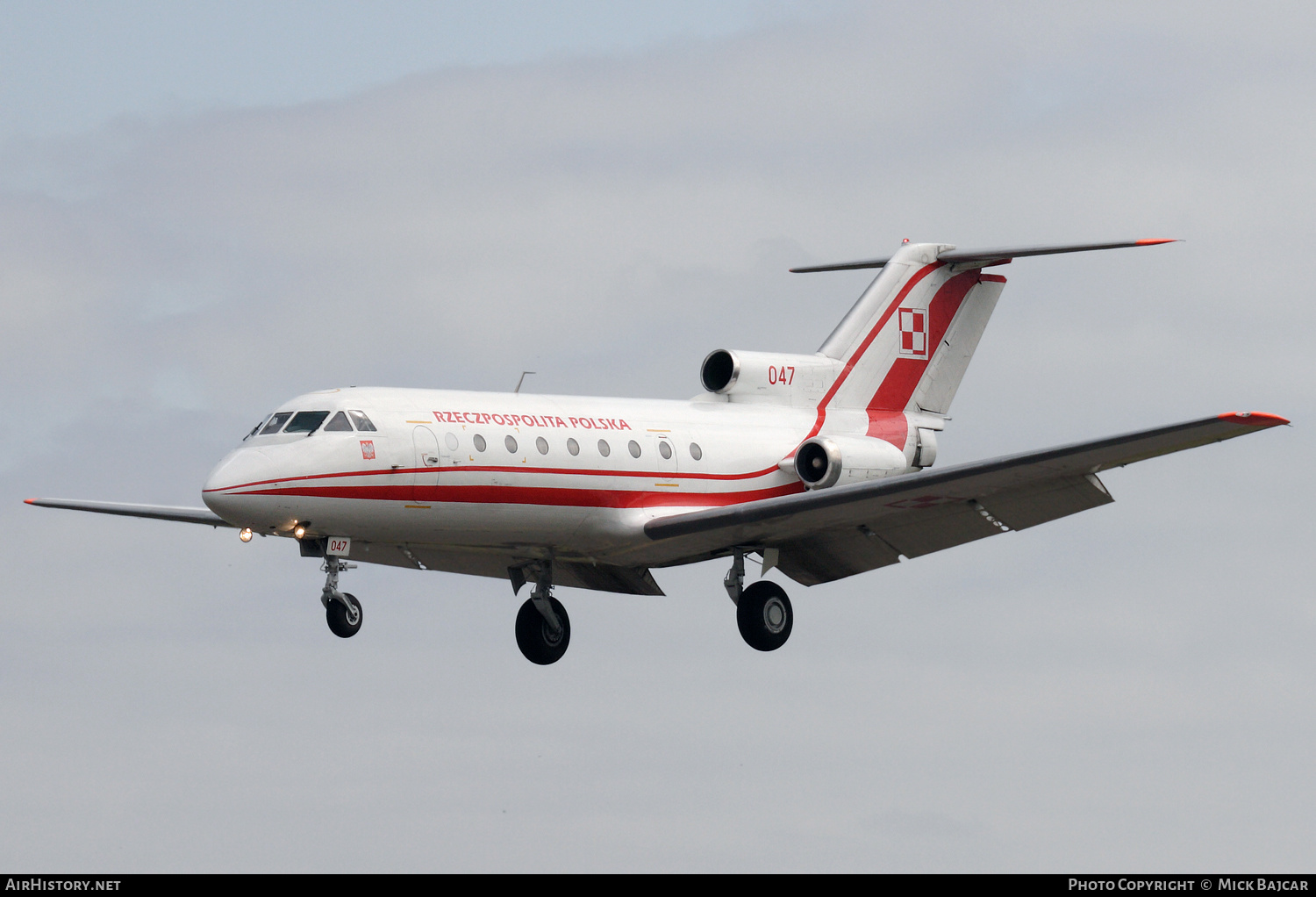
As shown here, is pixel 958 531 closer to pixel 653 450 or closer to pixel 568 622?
pixel 653 450

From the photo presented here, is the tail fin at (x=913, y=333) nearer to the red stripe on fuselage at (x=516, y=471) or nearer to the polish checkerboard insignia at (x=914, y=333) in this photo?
the polish checkerboard insignia at (x=914, y=333)

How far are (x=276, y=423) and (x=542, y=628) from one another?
284 inches

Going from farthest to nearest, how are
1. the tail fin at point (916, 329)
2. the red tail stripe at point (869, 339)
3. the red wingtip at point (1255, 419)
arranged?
1. the tail fin at point (916, 329)
2. the red tail stripe at point (869, 339)
3. the red wingtip at point (1255, 419)

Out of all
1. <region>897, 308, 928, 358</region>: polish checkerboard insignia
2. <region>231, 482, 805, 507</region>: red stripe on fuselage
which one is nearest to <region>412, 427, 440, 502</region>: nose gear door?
<region>231, 482, 805, 507</region>: red stripe on fuselage

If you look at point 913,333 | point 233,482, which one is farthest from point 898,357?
point 233,482

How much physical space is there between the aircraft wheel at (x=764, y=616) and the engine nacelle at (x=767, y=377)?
3.60 m

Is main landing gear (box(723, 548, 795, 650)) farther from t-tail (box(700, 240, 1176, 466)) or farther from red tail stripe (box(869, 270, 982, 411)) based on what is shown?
red tail stripe (box(869, 270, 982, 411))

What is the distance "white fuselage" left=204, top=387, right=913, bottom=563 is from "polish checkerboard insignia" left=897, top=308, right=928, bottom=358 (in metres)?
3.01

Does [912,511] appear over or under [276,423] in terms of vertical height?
under

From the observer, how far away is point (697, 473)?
3362 centimetres

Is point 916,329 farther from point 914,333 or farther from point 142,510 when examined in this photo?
point 142,510

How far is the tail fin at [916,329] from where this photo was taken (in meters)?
37.0

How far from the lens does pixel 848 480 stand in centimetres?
3434

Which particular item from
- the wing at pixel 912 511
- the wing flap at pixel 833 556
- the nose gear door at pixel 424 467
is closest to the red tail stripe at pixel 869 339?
the wing flap at pixel 833 556
